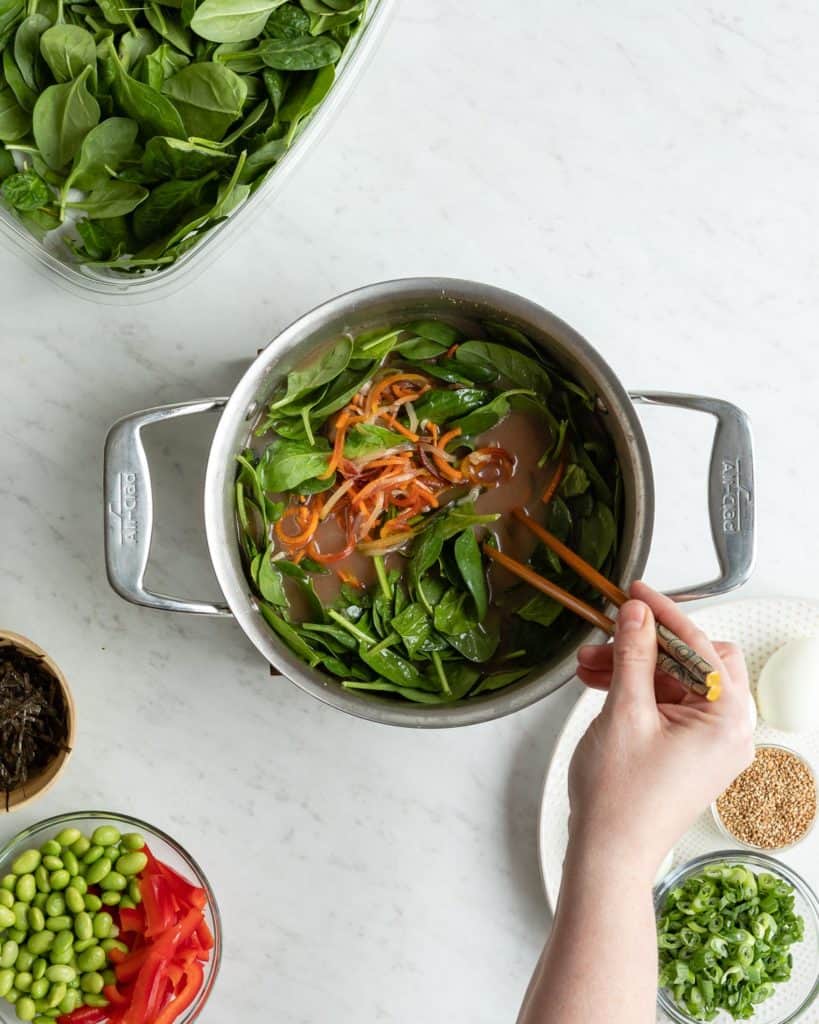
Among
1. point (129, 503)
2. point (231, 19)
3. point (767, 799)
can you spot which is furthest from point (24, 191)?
point (767, 799)

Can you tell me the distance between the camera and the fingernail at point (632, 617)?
110 centimetres

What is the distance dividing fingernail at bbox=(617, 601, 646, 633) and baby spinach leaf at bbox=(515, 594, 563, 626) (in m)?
0.31

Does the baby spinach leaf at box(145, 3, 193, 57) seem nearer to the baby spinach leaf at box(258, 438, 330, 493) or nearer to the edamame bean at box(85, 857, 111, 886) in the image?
A: the baby spinach leaf at box(258, 438, 330, 493)

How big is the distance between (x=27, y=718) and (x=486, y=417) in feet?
2.67

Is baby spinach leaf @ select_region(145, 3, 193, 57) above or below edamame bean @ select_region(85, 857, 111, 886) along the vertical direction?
above

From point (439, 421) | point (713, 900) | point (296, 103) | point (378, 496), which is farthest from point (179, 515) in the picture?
point (713, 900)

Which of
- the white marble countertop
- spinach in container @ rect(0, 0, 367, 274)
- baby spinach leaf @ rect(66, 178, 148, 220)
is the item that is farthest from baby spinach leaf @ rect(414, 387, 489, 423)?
baby spinach leaf @ rect(66, 178, 148, 220)

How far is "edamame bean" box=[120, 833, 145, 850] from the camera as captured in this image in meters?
1.52

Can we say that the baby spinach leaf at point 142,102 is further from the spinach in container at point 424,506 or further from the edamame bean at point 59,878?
the edamame bean at point 59,878

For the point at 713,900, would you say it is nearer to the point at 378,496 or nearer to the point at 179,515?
the point at 378,496

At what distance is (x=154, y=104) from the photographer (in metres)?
1.41

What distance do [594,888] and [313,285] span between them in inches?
38.2

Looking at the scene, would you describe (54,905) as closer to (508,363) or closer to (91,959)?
(91,959)

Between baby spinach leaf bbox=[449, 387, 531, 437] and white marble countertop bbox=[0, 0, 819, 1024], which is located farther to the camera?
white marble countertop bbox=[0, 0, 819, 1024]
